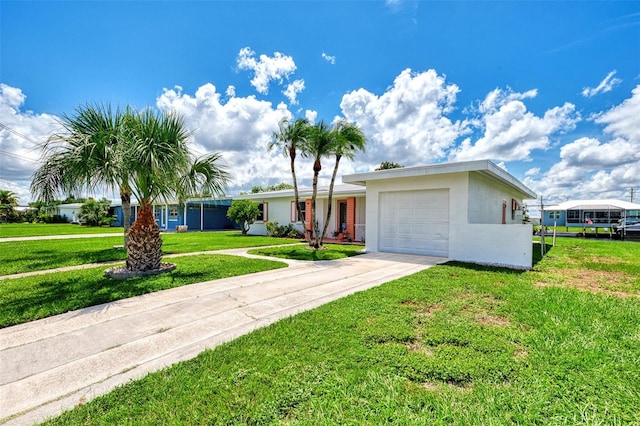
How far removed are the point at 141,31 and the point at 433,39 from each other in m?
12.0

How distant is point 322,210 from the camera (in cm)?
1789

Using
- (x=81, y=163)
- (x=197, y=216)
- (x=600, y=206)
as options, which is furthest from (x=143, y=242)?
(x=600, y=206)

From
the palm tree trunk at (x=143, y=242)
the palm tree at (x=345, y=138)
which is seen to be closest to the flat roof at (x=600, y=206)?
the palm tree at (x=345, y=138)

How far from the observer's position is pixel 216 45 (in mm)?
13461

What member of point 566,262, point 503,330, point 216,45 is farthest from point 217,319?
point 216,45

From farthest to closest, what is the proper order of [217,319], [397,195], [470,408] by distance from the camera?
[397,195]
[217,319]
[470,408]

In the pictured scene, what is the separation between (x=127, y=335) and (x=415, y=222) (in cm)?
959

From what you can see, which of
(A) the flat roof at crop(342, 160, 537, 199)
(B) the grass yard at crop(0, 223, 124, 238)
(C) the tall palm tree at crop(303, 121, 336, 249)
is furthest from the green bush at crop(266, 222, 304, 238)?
(B) the grass yard at crop(0, 223, 124, 238)

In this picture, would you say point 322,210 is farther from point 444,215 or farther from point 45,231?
point 45,231

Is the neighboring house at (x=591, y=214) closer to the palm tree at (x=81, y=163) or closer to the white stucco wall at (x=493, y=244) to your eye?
the white stucco wall at (x=493, y=244)

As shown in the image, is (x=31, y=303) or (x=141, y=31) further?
(x=141, y=31)

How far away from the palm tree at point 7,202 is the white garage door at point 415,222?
4904 cm

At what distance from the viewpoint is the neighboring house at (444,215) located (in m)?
8.66

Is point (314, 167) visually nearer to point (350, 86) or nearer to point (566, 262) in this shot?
point (350, 86)
